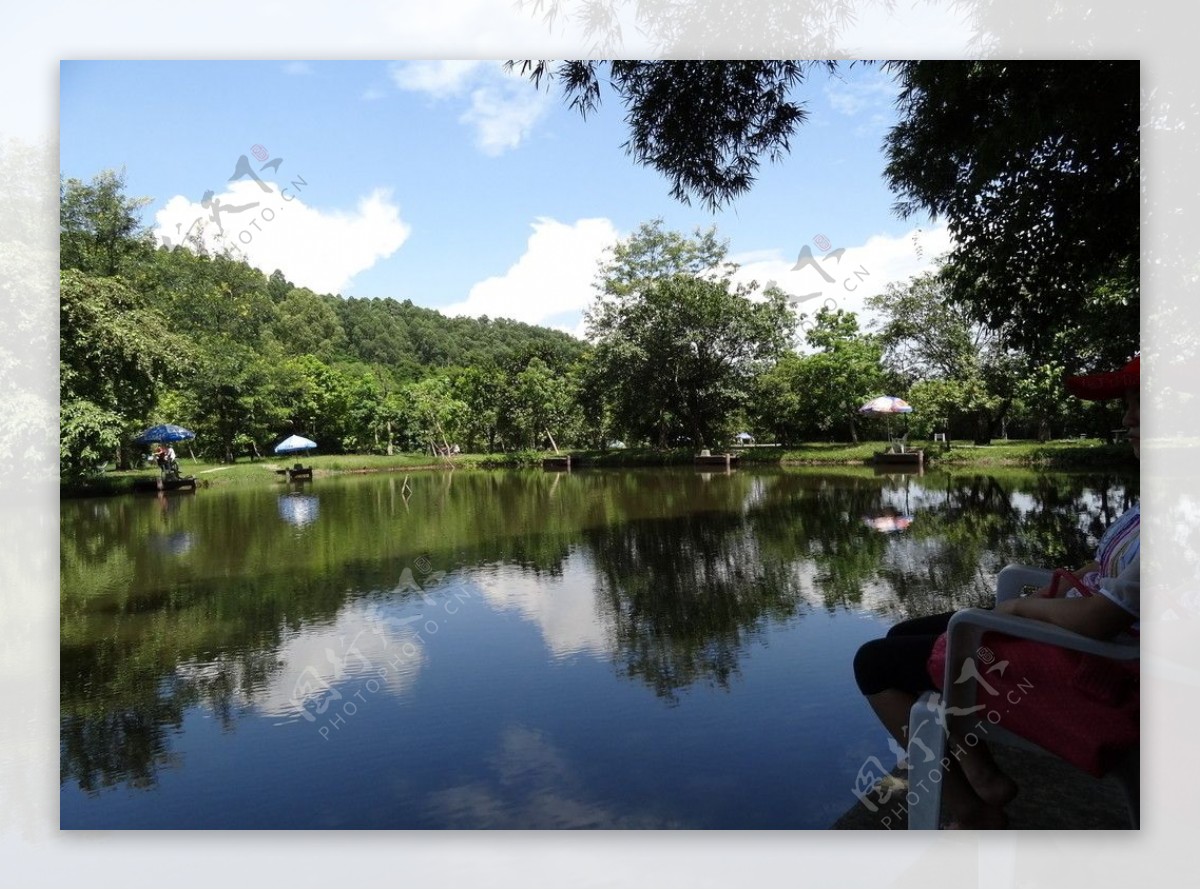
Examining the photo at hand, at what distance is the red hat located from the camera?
1590 millimetres

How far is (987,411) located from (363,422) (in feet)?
38.4

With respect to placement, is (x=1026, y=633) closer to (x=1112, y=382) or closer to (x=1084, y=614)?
(x=1084, y=614)

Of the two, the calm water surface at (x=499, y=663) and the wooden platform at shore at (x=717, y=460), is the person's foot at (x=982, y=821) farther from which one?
the wooden platform at shore at (x=717, y=460)

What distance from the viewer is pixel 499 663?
3432 mm

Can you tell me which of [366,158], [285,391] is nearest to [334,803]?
[366,158]

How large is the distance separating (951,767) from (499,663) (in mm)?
2236

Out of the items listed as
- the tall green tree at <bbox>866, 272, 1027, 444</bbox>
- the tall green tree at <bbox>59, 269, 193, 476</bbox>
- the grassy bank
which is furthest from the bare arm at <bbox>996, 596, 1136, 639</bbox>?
the tall green tree at <bbox>866, 272, 1027, 444</bbox>

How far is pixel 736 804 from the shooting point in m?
2.07

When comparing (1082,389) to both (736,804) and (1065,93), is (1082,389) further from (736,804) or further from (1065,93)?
(1065,93)

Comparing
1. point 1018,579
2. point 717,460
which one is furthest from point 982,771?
point 717,460

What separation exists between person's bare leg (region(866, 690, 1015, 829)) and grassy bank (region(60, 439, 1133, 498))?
32.2 feet

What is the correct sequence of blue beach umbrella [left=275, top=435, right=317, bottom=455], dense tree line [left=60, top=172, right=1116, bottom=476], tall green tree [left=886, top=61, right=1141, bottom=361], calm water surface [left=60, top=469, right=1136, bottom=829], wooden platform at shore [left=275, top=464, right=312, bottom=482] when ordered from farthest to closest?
wooden platform at shore [left=275, top=464, right=312, bottom=482], blue beach umbrella [left=275, top=435, right=317, bottom=455], dense tree line [left=60, top=172, right=1116, bottom=476], tall green tree [left=886, top=61, right=1141, bottom=361], calm water surface [left=60, top=469, right=1136, bottom=829]

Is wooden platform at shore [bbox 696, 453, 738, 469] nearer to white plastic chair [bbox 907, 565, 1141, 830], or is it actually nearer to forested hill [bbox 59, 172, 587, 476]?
forested hill [bbox 59, 172, 587, 476]

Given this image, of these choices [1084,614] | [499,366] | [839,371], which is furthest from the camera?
[499,366]
